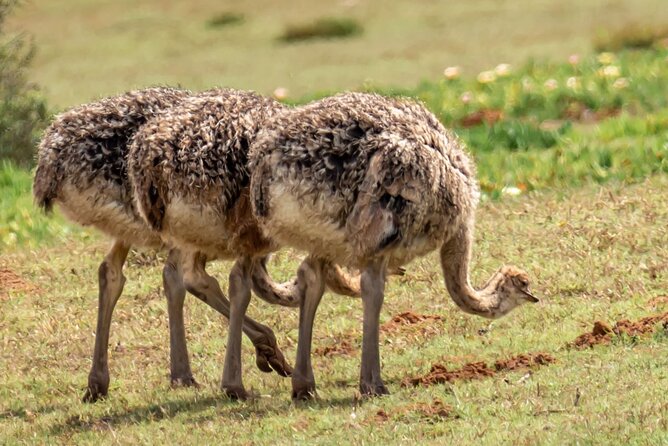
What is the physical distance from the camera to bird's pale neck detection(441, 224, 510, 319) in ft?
28.1

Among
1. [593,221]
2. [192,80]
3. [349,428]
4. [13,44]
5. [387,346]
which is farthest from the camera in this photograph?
[192,80]

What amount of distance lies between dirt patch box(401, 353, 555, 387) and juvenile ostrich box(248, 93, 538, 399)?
0.32m

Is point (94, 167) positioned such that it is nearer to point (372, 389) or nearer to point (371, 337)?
point (371, 337)

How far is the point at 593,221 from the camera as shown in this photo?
38.4 feet

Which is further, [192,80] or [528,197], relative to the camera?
[192,80]

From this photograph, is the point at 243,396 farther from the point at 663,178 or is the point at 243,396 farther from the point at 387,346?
the point at 663,178

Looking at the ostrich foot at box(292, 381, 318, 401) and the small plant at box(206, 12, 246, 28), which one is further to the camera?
the small plant at box(206, 12, 246, 28)

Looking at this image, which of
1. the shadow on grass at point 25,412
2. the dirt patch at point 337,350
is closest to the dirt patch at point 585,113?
the dirt patch at point 337,350

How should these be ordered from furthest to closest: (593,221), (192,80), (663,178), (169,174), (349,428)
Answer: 1. (192,80)
2. (663,178)
3. (593,221)
4. (169,174)
5. (349,428)

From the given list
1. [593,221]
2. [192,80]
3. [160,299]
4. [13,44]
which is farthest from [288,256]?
[192,80]

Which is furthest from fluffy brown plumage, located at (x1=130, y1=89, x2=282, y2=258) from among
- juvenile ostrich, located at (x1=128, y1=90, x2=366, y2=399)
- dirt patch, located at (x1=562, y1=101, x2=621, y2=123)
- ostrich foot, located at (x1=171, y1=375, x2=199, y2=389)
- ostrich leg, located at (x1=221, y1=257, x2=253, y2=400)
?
dirt patch, located at (x1=562, y1=101, x2=621, y2=123)

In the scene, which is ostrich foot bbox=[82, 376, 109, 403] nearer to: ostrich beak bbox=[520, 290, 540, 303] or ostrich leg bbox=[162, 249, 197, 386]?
ostrich leg bbox=[162, 249, 197, 386]

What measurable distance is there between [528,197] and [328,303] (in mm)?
3253

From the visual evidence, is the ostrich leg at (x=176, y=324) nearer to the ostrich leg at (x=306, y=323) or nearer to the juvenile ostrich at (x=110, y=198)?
the juvenile ostrich at (x=110, y=198)
